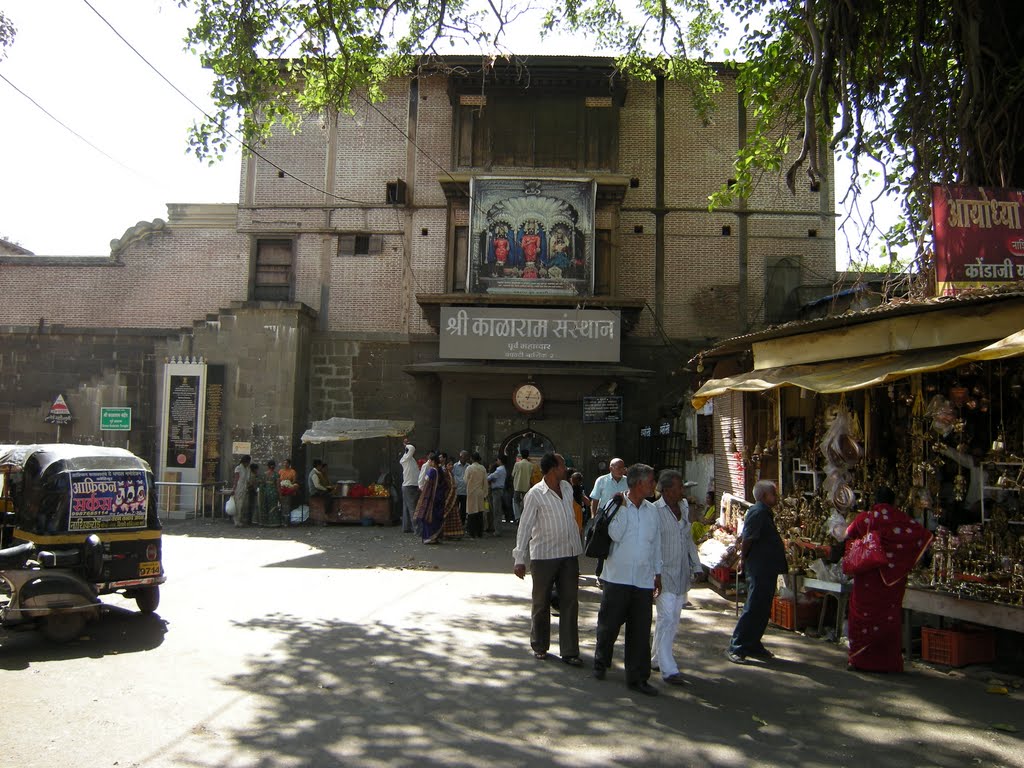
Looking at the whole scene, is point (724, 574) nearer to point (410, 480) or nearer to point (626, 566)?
point (626, 566)

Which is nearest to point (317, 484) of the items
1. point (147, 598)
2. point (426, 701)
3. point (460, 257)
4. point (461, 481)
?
point (461, 481)

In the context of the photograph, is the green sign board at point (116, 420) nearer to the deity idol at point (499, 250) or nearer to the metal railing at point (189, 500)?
the metal railing at point (189, 500)

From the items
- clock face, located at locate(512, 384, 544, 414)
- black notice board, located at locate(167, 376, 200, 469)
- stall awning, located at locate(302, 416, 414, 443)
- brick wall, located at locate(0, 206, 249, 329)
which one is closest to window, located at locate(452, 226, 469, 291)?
clock face, located at locate(512, 384, 544, 414)

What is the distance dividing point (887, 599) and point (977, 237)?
376cm

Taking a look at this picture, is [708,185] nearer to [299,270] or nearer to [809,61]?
[809,61]

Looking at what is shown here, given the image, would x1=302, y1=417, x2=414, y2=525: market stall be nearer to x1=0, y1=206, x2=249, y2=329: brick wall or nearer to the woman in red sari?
x1=0, y1=206, x2=249, y2=329: brick wall

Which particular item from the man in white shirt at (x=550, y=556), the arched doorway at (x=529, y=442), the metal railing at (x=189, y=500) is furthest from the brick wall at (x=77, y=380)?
the man in white shirt at (x=550, y=556)

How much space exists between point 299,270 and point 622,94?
9272mm

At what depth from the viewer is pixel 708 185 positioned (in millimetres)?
20750

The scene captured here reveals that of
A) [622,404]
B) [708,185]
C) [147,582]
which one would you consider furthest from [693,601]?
[708,185]

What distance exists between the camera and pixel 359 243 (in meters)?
20.9

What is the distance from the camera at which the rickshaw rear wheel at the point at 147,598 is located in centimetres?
804

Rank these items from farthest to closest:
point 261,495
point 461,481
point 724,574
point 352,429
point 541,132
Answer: point 541,132
point 352,429
point 261,495
point 461,481
point 724,574

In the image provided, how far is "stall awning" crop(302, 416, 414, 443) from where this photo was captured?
1817cm
